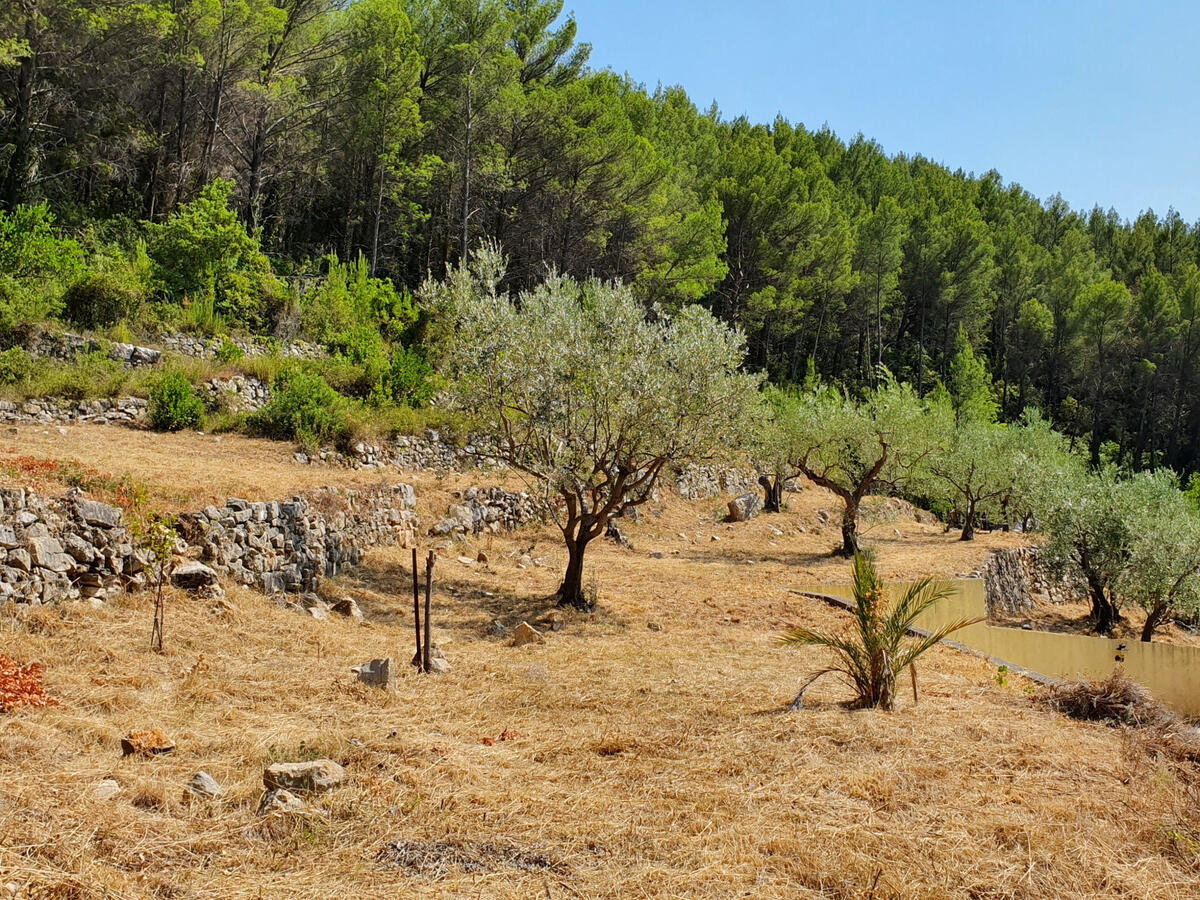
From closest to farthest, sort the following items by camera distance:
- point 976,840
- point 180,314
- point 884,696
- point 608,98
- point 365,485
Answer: point 976,840 → point 884,696 → point 365,485 → point 180,314 → point 608,98

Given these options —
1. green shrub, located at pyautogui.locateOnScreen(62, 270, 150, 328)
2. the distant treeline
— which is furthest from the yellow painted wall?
the distant treeline

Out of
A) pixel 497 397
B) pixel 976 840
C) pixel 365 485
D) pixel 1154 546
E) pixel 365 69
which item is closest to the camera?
pixel 976 840

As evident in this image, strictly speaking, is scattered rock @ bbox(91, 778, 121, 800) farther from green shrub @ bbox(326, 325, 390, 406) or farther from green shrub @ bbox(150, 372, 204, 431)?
green shrub @ bbox(326, 325, 390, 406)

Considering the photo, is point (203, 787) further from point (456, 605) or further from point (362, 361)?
point (362, 361)

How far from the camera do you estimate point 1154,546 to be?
56.9ft

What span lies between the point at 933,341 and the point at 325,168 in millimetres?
Result: 45636

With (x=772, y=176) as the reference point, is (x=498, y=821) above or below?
below

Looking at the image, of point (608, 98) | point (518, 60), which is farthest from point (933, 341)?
point (518, 60)

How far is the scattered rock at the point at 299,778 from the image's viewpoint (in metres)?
4.53

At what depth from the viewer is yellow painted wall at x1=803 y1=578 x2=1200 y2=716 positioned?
37.8 ft

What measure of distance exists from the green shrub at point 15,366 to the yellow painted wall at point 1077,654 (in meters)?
15.4

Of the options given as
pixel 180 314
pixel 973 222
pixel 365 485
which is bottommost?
pixel 365 485

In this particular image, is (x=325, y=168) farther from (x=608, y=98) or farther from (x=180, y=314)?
(x=180, y=314)

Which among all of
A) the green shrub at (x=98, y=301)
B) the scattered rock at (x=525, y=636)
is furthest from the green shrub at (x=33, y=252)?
the scattered rock at (x=525, y=636)
